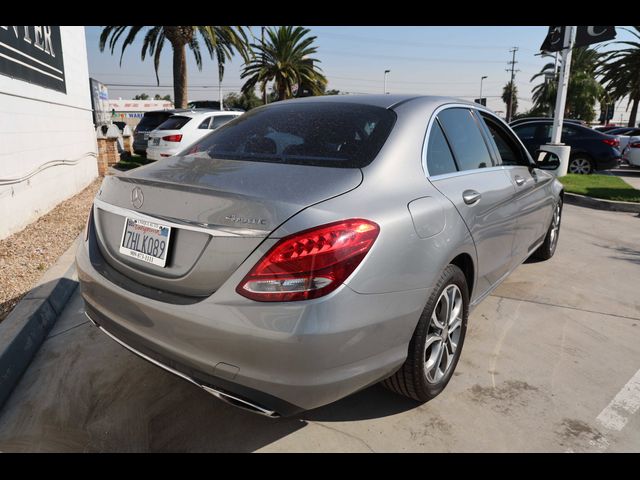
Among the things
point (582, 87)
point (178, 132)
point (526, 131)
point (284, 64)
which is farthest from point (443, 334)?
point (582, 87)

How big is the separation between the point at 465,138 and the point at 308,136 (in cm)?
109

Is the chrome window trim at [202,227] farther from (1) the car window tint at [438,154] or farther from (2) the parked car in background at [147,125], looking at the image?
(2) the parked car in background at [147,125]

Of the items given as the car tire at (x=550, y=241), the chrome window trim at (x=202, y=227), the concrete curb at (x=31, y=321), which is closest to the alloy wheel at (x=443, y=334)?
the chrome window trim at (x=202, y=227)

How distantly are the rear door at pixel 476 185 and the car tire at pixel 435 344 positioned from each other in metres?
0.30

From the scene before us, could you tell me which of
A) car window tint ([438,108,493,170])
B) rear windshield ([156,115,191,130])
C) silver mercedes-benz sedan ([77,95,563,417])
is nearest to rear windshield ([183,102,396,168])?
silver mercedes-benz sedan ([77,95,563,417])

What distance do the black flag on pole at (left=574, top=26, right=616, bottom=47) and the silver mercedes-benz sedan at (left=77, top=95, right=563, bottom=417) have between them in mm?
9662

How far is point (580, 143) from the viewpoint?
12.5 metres

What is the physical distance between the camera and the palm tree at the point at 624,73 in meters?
30.3

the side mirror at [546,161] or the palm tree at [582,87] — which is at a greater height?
the palm tree at [582,87]

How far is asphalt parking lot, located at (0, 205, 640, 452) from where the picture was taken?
7.50 feet

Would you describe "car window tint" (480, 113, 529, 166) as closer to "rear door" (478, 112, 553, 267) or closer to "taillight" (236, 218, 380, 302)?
"rear door" (478, 112, 553, 267)

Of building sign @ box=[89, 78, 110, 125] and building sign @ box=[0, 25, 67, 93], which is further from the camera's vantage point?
building sign @ box=[89, 78, 110, 125]

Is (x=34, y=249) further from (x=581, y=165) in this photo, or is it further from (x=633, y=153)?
(x=633, y=153)

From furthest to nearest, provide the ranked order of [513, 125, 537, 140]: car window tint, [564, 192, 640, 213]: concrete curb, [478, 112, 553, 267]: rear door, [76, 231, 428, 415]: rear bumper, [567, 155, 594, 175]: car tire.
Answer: [513, 125, 537, 140]: car window tint, [567, 155, 594, 175]: car tire, [564, 192, 640, 213]: concrete curb, [478, 112, 553, 267]: rear door, [76, 231, 428, 415]: rear bumper
